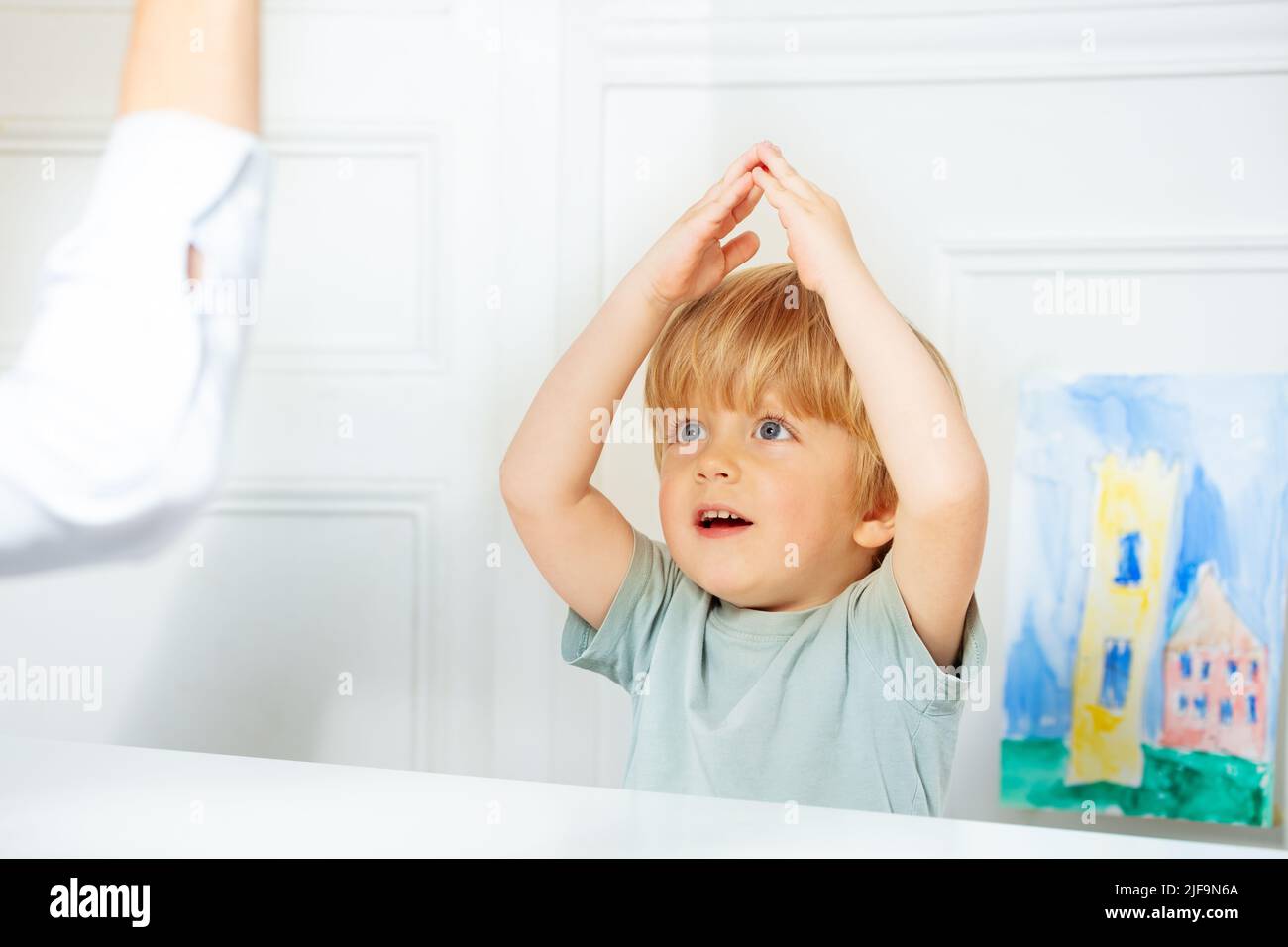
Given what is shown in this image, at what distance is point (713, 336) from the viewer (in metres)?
1.16

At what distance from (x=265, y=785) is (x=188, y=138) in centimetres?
28

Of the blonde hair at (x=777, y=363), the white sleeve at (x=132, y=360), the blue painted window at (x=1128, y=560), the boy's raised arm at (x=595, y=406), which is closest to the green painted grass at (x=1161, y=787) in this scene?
the blue painted window at (x=1128, y=560)

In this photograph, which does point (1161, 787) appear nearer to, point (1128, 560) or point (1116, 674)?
point (1116, 674)

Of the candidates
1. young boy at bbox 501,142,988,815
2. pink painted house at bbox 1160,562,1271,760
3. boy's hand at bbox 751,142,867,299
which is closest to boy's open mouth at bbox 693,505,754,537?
young boy at bbox 501,142,988,815

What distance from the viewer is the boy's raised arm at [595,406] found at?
105cm

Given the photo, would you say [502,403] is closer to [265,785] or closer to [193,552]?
[193,552]

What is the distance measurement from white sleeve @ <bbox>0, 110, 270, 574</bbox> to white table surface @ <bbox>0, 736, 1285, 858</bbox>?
0.48ft

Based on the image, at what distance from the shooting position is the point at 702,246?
3.41 feet

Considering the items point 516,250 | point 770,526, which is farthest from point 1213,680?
point 516,250

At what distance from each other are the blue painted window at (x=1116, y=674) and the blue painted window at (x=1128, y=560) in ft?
0.27

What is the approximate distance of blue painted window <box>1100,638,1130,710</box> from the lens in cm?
152

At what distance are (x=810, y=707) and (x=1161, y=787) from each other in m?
0.73
